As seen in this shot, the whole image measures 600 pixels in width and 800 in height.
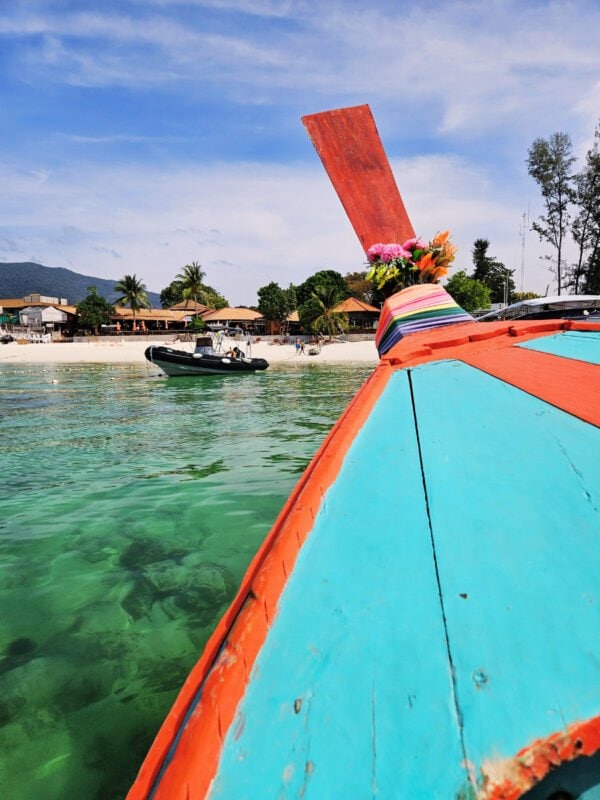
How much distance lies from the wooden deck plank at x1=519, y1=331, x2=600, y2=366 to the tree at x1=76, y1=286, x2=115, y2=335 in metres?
58.3

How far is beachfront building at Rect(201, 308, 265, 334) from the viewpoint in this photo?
57.0 metres

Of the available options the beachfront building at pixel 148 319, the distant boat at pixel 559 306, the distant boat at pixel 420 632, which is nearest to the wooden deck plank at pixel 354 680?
the distant boat at pixel 420 632

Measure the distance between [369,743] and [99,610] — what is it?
1995 mm

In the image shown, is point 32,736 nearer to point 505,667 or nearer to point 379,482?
point 379,482

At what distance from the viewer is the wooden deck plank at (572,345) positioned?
1451 mm

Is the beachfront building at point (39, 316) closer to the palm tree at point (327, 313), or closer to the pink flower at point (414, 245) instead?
the palm tree at point (327, 313)

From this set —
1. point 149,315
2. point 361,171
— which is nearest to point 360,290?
point 149,315

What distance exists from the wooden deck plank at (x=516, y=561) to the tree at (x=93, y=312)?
5867cm

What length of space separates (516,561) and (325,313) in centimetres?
4429

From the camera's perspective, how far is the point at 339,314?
148 ft

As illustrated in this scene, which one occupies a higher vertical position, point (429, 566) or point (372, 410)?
point (372, 410)

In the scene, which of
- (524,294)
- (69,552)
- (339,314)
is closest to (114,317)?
(339,314)

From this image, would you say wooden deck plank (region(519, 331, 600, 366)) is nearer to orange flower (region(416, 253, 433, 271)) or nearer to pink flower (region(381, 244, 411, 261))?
orange flower (region(416, 253, 433, 271))

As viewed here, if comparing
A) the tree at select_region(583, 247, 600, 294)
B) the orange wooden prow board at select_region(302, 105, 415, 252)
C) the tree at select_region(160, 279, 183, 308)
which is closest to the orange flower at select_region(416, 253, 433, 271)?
the orange wooden prow board at select_region(302, 105, 415, 252)
